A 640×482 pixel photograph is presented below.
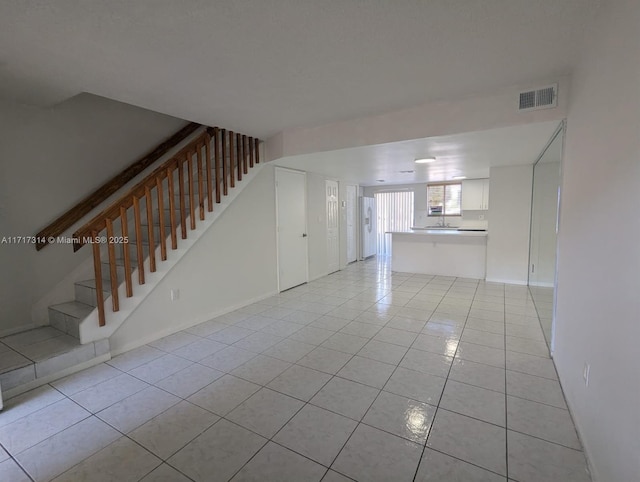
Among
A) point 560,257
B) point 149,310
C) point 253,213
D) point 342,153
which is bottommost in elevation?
point 149,310

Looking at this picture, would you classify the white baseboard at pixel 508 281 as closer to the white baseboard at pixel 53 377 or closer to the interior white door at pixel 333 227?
the interior white door at pixel 333 227

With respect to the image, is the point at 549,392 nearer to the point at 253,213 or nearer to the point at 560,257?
the point at 560,257

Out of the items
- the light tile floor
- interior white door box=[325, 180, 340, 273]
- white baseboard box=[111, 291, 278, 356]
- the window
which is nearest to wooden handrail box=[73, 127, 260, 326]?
white baseboard box=[111, 291, 278, 356]

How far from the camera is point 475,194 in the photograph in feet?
23.7

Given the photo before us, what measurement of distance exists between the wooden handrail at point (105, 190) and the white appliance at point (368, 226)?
489 centimetres

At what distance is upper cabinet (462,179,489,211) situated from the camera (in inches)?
280

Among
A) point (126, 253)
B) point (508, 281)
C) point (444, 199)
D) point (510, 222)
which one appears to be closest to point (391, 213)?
point (444, 199)

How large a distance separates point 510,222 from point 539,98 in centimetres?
327

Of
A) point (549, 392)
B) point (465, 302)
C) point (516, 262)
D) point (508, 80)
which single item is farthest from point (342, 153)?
point (516, 262)

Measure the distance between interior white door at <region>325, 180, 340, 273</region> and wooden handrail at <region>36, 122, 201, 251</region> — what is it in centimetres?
308

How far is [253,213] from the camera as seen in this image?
456 cm

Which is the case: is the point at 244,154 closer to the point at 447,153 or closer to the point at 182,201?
the point at 182,201

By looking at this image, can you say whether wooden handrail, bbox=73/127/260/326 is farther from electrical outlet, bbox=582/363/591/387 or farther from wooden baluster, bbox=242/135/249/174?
electrical outlet, bbox=582/363/591/387

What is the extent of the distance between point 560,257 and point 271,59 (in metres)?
2.83
